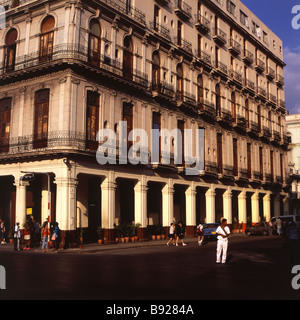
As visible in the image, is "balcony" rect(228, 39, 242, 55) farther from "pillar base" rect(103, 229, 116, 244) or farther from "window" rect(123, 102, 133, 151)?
"pillar base" rect(103, 229, 116, 244)

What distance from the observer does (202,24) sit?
41.0m

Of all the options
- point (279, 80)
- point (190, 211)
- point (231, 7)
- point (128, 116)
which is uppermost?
point (231, 7)

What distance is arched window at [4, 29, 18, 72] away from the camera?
101 ft

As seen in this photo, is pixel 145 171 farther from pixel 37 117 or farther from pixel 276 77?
pixel 276 77

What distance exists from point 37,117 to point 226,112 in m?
23.0

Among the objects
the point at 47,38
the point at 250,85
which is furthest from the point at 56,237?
the point at 250,85

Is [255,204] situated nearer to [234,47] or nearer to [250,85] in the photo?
[250,85]

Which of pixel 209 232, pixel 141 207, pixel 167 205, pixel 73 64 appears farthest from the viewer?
pixel 167 205

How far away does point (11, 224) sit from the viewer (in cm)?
3216

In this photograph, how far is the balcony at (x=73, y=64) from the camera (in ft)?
87.8

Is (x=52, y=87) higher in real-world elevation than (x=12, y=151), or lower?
higher

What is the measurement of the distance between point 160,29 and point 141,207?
1543 cm

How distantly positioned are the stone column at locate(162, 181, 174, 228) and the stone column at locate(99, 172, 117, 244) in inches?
267
